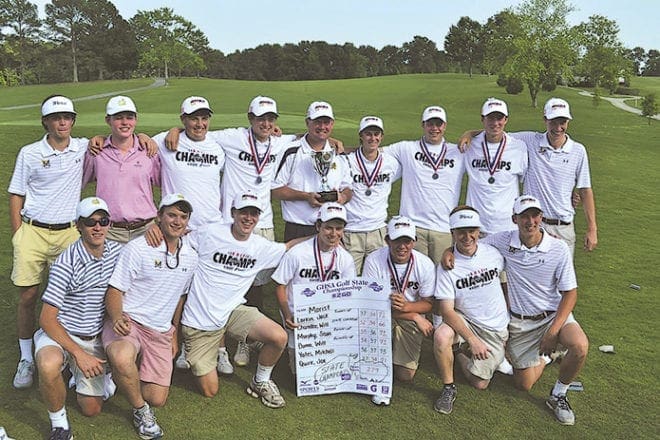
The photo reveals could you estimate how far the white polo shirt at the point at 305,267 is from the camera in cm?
616

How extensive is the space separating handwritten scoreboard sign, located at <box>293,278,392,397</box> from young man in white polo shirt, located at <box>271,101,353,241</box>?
116cm

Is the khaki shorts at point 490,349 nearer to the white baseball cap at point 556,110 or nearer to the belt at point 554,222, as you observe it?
the belt at point 554,222

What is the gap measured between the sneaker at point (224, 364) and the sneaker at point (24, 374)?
A: 184 centimetres

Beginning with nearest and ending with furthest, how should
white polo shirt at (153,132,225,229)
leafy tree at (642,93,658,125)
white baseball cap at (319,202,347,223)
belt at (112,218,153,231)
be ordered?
white baseball cap at (319,202,347,223) < belt at (112,218,153,231) < white polo shirt at (153,132,225,229) < leafy tree at (642,93,658,125)

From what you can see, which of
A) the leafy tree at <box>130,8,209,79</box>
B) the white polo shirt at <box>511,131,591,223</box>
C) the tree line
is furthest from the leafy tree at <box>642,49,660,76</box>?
the white polo shirt at <box>511,131,591,223</box>

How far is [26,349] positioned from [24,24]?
8606cm

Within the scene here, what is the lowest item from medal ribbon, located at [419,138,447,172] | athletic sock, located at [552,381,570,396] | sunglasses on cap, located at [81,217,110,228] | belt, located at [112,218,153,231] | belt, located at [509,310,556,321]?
athletic sock, located at [552,381,570,396]

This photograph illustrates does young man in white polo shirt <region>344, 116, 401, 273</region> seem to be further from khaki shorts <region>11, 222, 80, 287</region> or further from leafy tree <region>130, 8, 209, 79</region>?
leafy tree <region>130, 8, 209, 79</region>

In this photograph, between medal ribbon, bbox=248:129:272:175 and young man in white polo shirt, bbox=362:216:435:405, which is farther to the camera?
medal ribbon, bbox=248:129:272:175

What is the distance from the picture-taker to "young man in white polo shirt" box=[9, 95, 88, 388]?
6105mm

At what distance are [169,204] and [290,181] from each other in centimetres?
183

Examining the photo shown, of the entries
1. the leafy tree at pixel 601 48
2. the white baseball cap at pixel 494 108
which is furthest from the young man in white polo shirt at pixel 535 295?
the leafy tree at pixel 601 48

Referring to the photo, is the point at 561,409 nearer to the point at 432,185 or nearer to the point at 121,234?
the point at 432,185

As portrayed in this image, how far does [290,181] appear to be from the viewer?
6945 mm
